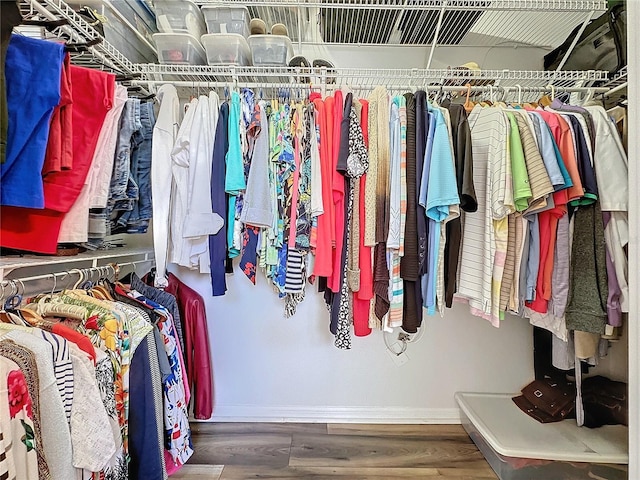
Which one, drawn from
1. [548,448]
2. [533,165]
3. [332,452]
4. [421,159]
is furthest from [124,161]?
[548,448]

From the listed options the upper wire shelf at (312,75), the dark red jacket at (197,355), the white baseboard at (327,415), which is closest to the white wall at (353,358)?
the white baseboard at (327,415)

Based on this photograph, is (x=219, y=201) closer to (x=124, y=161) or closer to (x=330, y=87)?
(x=124, y=161)

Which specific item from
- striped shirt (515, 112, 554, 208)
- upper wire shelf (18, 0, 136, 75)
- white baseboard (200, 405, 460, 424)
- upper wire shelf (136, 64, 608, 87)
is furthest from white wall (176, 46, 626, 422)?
upper wire shelf (18, 0, 136, 75)

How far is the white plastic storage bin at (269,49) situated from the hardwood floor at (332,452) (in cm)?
175

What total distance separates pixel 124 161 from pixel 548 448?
195cm

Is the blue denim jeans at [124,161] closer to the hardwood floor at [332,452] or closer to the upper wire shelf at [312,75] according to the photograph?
the upper wire shelf at [312,75]

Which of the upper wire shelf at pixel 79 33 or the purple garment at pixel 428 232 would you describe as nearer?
the upper wire shelf at pixel 79 33

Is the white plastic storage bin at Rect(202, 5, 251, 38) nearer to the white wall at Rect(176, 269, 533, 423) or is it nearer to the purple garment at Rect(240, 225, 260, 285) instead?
the purple garment at Rect(240, 225, 260, 285)

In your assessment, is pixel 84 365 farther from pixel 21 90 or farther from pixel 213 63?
pixel 213 63

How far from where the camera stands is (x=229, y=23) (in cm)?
148

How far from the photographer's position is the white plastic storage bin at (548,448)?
1398mm

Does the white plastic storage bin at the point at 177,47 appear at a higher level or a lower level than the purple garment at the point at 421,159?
higher

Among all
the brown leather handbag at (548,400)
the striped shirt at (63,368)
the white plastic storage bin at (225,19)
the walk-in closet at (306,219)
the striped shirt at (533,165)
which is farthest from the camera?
the brown leather handbag at (548,400)

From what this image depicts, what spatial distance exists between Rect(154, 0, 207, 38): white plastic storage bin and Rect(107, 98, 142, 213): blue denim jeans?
1.35ft
